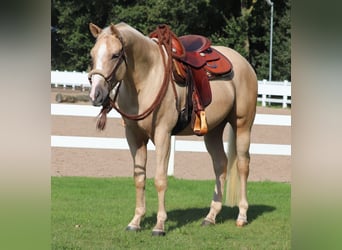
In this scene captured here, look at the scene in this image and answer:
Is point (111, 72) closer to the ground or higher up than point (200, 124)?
higher up

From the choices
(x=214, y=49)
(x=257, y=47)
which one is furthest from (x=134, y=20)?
(x=214, y=49)

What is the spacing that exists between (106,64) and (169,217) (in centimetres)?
233

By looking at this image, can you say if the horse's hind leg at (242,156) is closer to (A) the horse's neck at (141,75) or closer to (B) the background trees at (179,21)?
(A) the horse's neck at (141,75)

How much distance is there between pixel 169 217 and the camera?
569 centimetres

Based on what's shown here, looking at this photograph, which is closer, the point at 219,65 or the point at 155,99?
the point at 155,99

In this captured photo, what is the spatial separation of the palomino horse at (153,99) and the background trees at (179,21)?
22122 mm

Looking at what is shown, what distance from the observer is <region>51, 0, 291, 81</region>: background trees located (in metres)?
29.6

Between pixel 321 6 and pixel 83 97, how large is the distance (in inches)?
772

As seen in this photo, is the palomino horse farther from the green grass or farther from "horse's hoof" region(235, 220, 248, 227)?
the green grass

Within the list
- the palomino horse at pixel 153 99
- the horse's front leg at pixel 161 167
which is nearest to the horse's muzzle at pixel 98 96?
the palomino horse at pixel 153 99

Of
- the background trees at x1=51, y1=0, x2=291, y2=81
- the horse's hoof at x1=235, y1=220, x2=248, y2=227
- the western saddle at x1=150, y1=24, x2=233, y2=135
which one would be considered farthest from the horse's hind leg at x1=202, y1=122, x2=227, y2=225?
the background trees at x1=51, y1=0, x2=291, y2=81

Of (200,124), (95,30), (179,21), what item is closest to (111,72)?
(95,30)

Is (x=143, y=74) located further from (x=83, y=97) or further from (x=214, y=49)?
(x=83, y=97)

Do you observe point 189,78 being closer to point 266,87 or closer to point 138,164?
point 138,164
